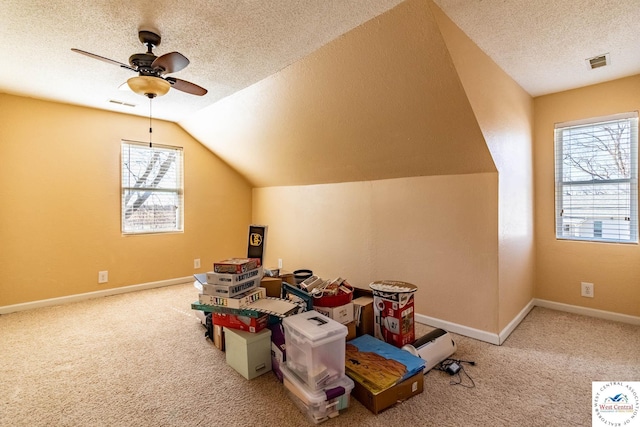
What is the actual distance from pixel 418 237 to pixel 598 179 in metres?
1.88

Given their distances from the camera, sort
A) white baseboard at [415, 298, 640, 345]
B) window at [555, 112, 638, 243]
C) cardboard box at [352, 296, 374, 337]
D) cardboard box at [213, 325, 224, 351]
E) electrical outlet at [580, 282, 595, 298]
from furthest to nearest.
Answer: electrical outlet at [580, 282, 595, 298], window at [555, 112, 638, 243], white baseboard at [415, 298, 640, 345], cardboard box at [213, 325, 224, 351], cardboard box at [352, 296, 374, 337]

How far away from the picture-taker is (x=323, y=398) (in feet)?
5.13

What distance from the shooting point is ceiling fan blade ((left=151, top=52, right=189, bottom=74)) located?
180 cm

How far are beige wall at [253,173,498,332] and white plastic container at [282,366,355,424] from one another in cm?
145

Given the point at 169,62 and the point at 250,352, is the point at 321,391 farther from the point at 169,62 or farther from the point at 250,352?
the point at 169,62

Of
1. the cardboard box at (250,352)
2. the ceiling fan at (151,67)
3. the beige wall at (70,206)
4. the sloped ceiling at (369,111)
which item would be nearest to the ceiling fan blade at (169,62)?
the ceiling fan at (151,67)

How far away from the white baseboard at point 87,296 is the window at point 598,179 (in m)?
4.86

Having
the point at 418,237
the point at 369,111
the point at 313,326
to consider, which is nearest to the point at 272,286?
the point at 313,326

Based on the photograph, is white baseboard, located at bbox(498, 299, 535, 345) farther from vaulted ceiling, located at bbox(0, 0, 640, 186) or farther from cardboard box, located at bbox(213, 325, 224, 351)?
cardboard box, located at bbox(213, 325, 224, 351)

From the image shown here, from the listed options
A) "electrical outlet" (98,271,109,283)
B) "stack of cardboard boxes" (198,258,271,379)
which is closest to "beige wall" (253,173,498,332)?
"stack of cardboard boxes" (198,258,271,379)

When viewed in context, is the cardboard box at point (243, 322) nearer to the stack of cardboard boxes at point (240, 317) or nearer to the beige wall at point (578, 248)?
the stack of cardboard boxes at point (240, 317)

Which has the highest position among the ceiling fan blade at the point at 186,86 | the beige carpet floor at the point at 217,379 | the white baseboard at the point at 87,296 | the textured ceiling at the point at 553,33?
the textured ceiling at the point at 553,33

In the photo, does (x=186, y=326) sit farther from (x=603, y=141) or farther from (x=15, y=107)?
(x=603, y=141)

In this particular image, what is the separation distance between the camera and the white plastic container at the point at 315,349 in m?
1.62
